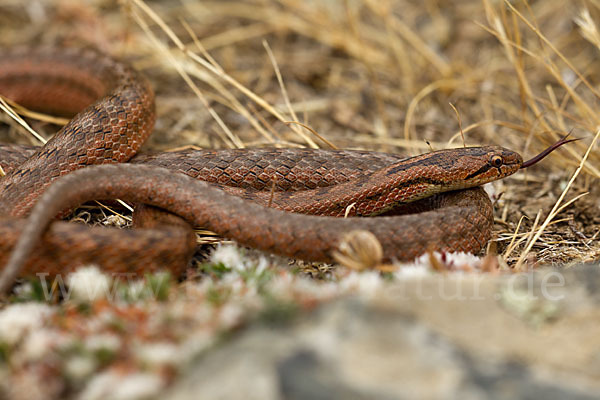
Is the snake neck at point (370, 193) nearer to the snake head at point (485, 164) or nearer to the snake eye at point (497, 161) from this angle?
the snake head at point (485, 164)

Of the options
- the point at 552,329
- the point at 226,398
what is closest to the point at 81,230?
the point at 226,398

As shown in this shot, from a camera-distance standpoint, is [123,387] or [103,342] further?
[103,342]

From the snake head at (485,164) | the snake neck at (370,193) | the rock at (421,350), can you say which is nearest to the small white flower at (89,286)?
the rock at (421,350)

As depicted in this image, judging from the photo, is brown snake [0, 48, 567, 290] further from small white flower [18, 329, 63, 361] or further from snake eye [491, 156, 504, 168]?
small white flower [18, 329, 63, 361]

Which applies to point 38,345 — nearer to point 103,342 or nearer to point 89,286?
point 103,342

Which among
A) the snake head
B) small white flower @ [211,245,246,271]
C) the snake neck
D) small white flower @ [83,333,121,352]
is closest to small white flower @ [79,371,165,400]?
small white flower @ [83,333,121,352]

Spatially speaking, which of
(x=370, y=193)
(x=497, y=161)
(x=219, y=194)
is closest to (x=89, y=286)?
(x=219, y=194)
